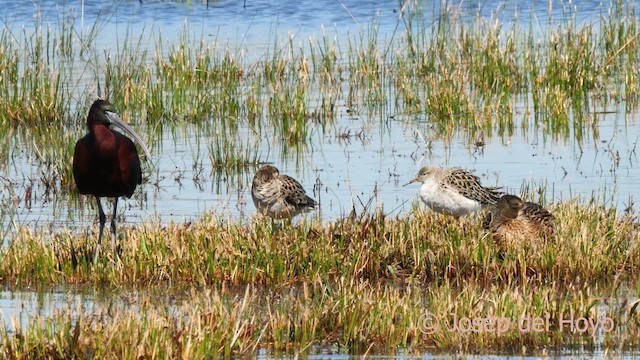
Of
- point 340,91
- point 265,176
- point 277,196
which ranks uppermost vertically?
point 340,91

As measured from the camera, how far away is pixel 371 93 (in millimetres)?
16562

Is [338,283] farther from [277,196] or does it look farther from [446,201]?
[277,196]

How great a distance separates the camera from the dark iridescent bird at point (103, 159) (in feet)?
32.0

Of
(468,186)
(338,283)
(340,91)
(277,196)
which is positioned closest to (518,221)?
(468,186)

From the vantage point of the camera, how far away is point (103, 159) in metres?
9.74

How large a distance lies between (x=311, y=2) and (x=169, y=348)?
19555mm

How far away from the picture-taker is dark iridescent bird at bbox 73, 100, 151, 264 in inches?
384

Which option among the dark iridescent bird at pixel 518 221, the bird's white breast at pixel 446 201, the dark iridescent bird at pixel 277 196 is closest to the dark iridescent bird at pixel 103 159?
the dark iridescent bird at pixel 277 196

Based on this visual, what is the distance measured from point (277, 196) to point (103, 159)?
1412 millimetres

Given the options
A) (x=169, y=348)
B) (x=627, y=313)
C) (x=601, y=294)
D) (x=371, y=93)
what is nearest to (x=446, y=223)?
(x=601, y=294)

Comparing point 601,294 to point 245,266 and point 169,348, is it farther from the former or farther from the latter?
point 169,348

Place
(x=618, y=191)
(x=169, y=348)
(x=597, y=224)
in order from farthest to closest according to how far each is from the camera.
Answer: (x=618, y=191)
(x=597, y=224)
(x=169, y=348)

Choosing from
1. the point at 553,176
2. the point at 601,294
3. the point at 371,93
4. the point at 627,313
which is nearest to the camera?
the point at 627,313

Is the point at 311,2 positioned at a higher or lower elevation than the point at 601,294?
higher
